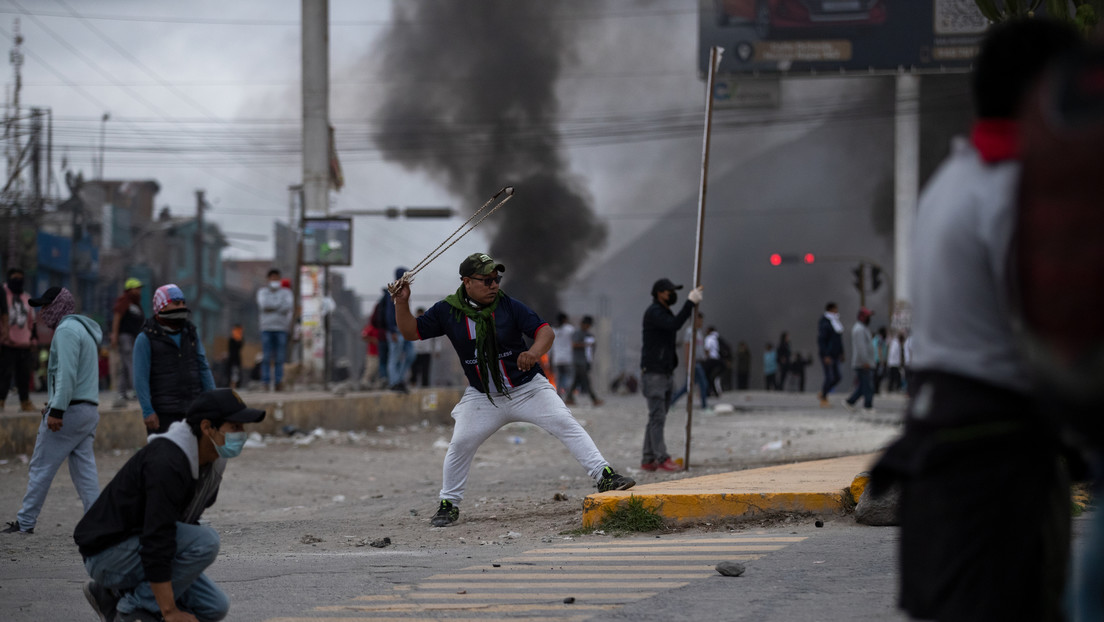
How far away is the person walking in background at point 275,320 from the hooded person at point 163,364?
→ 8005 millimetres

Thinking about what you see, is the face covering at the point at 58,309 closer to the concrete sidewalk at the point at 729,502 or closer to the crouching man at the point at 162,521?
the concrete sidewalk at the point at 729,502

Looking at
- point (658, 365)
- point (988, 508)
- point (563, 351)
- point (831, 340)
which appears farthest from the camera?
point (563, 351)

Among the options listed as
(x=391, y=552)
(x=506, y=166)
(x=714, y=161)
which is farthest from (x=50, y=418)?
(x=714, y=161)

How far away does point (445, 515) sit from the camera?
254 inches

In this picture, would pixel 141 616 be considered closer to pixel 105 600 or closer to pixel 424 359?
pixel 105 600

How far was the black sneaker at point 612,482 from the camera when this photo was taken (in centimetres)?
618

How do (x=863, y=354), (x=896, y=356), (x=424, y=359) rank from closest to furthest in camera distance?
1. (x=863, y=354)
2. (x=424, y=359)
3. (x=896, y=356)

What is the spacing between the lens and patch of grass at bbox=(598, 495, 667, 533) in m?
5.75

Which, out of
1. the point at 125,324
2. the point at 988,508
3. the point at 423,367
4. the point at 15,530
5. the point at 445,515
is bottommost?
the point at 15,530

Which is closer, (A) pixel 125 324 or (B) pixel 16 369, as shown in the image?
(B) pixel 16 369

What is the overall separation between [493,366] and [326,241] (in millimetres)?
9086

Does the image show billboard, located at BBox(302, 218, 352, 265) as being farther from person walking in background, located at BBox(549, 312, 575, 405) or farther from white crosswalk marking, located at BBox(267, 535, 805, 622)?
white crosswalk marking, located at BBox(267, 535, 805, 622)

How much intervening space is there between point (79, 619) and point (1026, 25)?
144 inches

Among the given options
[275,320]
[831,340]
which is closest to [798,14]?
[831,340]
